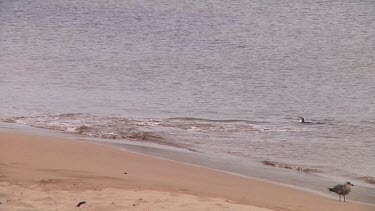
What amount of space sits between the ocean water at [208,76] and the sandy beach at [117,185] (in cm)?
132

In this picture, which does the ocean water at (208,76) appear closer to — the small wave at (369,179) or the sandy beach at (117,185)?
the small wave at (369,179)

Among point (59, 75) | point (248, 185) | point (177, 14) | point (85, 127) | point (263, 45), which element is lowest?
point (248, 185)

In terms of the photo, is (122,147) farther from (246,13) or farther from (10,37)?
(246,13)

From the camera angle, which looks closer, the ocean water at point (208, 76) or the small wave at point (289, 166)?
the small wave at point (289, 166)

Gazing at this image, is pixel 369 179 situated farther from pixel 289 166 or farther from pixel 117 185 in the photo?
pixel 117 185

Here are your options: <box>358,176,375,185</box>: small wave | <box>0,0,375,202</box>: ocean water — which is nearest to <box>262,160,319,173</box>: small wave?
<box>0,0,375,202</box>: ocean water

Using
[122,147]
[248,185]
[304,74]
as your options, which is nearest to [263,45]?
[304,74]

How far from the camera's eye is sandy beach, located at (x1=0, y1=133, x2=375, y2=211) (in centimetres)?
762

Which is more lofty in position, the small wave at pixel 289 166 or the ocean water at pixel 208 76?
the ocean water at pixel 208 76

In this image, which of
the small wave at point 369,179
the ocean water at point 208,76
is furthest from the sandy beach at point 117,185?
the small wave at point 369,179

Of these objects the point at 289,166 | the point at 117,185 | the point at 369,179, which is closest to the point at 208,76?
the point at 289,166

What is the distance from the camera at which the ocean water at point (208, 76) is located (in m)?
12.8

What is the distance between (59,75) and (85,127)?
7.38 m

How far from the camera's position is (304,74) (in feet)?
71.5
